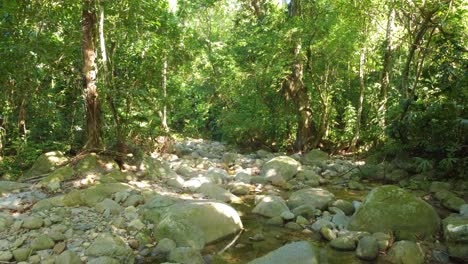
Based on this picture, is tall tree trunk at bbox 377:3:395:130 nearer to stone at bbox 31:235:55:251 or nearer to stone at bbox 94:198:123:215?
stone at bbox 94:198:123:215

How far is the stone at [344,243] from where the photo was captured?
4746mm

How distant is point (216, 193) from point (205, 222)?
6.77 feet

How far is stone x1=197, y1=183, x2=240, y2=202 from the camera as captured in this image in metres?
6.95

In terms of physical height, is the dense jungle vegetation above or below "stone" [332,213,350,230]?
above

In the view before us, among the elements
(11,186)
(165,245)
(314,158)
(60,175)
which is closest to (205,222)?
(165,245)

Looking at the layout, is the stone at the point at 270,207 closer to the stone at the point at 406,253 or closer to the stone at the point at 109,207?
the stone at the point at 406,253

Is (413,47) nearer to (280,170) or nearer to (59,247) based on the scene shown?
(280,170)

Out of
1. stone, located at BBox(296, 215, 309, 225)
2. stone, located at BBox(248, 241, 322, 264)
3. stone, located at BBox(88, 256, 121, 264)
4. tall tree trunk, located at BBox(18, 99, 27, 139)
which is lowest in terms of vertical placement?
stone, located at BBox(88, 256, 121, 264)

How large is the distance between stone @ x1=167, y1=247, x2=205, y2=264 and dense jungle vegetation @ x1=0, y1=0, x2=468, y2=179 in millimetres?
3653

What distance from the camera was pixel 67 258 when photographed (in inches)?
156

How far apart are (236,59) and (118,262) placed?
37.3 ft

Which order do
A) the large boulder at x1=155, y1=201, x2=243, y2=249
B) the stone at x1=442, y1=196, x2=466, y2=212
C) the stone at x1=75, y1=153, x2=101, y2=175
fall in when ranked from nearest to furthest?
the large boulder at x1=155, y1=201, x2=243, y2=249, the stone at x1=442, y1=196, x2=466, y2=212, the stone at x1=75, y1=153, x2=101, y2=175

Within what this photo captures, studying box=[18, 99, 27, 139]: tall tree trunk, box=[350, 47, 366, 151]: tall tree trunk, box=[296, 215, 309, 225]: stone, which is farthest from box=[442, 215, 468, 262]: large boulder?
box=[18, 99, 27, 139]: tall tree trunk

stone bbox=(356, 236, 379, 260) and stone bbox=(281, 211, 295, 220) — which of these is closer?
stone bbox=(356, 236, 379, 260)
